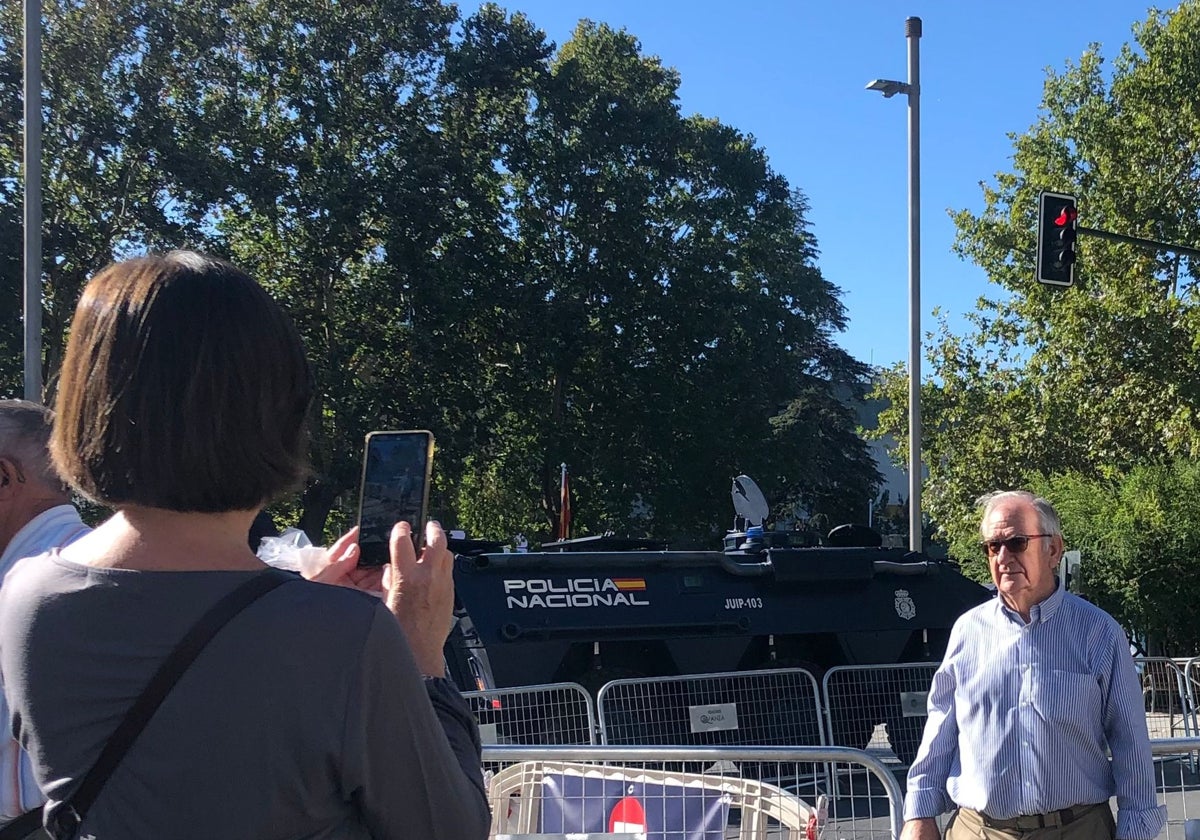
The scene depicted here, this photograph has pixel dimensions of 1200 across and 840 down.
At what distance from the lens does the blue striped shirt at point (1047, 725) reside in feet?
12.3

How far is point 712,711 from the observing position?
28.7ft

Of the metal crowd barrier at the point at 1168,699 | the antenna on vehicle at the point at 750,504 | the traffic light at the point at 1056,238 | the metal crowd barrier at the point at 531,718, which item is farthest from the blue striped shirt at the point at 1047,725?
the traffic light at the point at 1056,238

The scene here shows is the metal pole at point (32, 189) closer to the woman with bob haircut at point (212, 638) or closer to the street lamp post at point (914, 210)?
the street lamp post at point (914, 210)

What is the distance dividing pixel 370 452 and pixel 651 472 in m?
29.0

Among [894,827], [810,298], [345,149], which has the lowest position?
[894,827]

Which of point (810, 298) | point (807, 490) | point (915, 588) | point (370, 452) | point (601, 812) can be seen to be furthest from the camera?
point (807, 490)

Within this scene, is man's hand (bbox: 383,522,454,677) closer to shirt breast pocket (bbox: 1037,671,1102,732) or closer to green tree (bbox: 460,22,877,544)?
shirt breast pocket (bbox: 1037,671,1102,732)

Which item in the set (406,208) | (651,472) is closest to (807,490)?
(651,472)

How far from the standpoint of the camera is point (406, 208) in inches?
1101

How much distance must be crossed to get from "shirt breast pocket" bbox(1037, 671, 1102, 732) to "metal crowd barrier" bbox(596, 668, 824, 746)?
4.62 metres

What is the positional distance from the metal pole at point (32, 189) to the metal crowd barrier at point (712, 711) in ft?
28.0

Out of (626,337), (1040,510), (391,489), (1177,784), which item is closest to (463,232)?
(626,337)

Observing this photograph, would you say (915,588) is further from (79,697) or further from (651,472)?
(651,472)

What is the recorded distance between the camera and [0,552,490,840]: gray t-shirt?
1528mm
